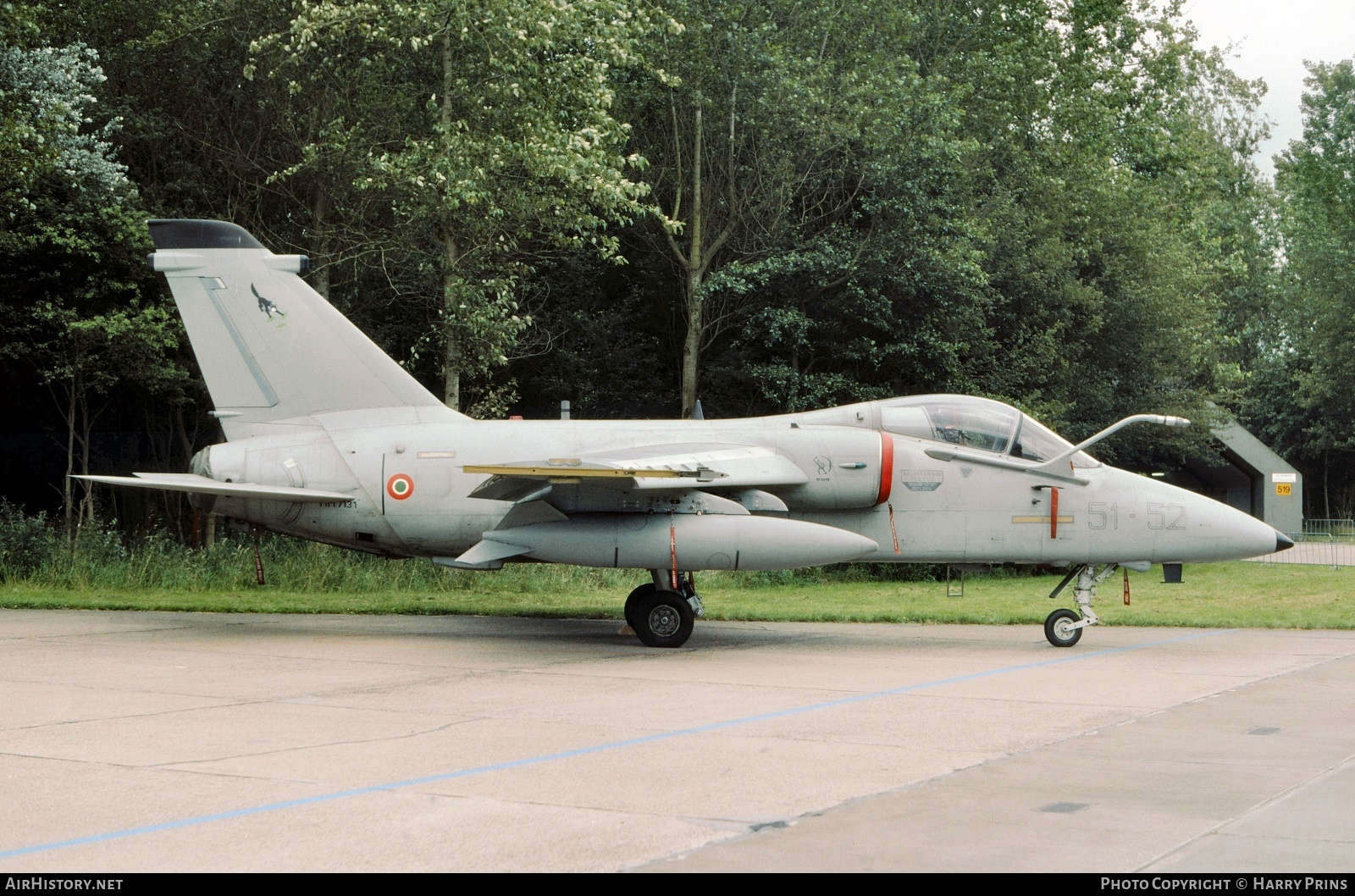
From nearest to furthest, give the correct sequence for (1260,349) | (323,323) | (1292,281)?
1. (323,323)
2. (1292,281)
3. (1260,349)

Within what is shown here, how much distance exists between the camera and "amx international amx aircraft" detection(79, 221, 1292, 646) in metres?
13.4

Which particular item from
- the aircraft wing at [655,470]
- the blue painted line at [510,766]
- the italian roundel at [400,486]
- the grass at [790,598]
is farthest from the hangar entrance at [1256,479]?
the blue painted line at [510,766]

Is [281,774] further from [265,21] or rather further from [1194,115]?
[1194,115]

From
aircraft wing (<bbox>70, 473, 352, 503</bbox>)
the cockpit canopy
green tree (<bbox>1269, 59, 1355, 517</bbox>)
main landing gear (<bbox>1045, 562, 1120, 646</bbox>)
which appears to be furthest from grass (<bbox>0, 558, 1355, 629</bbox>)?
green tree (<bbox>1269, 59, 1355, 517</bbox>)

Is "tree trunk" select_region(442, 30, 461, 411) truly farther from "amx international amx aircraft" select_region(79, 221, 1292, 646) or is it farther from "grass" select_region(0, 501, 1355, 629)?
"amx international amx aircraft" select_region(79, 221, 1292, 646)

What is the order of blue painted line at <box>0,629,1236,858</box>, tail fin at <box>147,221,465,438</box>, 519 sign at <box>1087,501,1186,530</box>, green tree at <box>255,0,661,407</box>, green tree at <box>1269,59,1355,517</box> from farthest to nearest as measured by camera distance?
green tree at <box>1269,59,1355,517</box> → green tree at <box>255,0,661,407</box> → tail fin at <box>147,221,465,438</box> → 519 sign at <box>1087,501,1186,530</box> → blue painted line at <box>0,629,1236,858</box>

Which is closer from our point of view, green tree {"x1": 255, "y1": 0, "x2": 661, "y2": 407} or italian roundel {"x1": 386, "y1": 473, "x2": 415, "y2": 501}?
italian roundel {"x1": 386, "y1": 473, "x2": 415, "y2": 501}

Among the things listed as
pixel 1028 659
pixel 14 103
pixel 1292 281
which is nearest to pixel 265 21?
pixel 14 103

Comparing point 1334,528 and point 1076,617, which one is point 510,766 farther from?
point 1334,528

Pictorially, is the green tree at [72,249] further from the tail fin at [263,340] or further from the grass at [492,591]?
the tail fin at [263,340]

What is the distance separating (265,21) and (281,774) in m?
19.7

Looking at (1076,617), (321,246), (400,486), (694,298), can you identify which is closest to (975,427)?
(1076,617)

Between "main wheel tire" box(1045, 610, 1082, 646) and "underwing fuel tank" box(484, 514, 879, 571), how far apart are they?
2041 millimetres

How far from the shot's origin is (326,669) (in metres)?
11.5
